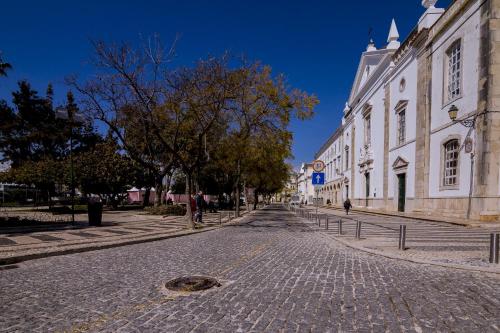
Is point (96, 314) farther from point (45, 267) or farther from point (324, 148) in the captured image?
point (324, 148)

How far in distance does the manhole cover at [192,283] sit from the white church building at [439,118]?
Answer: 641 inches

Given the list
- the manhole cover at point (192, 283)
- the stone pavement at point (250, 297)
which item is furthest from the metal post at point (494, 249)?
the manhole cover at point (192, 283)

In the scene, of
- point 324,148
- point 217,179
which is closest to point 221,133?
point 217,179

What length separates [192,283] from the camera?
559 cm

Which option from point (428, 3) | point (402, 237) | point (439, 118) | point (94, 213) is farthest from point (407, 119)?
point (94, 213)

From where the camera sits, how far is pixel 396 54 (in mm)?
31594

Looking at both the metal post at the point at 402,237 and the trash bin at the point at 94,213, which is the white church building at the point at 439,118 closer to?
the metal post at the point at 402,237

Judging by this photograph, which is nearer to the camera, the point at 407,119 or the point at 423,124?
the point at 423,124

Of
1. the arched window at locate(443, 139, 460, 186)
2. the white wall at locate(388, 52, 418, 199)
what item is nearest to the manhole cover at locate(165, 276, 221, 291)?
the arched window at locate(443, 139, 460, 186)

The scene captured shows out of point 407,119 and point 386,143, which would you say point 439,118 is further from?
point 386,143

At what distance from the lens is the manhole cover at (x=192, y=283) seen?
5340mm

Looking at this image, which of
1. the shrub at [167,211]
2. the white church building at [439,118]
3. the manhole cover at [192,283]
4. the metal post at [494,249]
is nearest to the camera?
the manhole cover at [192,283]

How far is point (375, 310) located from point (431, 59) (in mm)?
24614

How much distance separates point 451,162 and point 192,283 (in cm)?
2054
